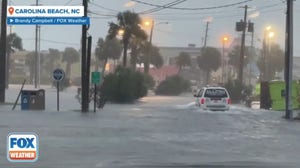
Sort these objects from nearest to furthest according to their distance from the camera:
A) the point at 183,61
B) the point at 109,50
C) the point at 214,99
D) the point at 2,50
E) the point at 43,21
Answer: the point at 43,21
the point at 214,99
the point at 2,50
the point at 109,50
the point at 183,61

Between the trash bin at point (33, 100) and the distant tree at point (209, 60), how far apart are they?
9968cm

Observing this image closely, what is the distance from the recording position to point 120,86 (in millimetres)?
56156

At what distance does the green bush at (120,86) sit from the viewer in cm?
5594

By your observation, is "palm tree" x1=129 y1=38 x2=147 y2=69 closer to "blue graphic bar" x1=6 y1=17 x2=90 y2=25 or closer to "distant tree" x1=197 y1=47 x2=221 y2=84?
"blue graphic bar" x1=6 y1=17 x2=90 y2=25

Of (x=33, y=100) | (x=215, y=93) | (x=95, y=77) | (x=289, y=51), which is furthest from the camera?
(x=215, y=93)

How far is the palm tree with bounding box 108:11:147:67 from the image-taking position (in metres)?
70.5

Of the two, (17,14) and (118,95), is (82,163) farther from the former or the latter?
(118,95)

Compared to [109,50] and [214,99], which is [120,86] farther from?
[109,50]

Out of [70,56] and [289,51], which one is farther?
[70,56]

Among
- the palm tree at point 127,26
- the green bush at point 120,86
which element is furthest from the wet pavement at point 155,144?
the palm tree at point 127,26

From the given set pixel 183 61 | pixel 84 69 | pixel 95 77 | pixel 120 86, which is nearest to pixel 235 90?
pixel 120 86

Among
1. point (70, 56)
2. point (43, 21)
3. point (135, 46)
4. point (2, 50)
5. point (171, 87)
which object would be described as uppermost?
point (70, 56)

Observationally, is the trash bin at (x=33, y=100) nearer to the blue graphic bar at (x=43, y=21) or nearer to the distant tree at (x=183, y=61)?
the blue graphic bar at (x=43, y=21)

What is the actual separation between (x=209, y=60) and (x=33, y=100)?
104 metres
